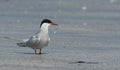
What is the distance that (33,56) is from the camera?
43.2 feet

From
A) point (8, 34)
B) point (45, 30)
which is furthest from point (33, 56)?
point (8, 34)

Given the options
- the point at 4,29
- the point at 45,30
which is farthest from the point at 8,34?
the point at 45,30

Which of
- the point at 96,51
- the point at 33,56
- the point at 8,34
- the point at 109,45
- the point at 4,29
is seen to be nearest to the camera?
the point at 33,56

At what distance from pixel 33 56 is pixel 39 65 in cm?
174

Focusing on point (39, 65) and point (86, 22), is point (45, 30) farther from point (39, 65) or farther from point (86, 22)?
point (86, 22)

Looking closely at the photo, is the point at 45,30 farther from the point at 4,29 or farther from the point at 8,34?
the point at 4,29

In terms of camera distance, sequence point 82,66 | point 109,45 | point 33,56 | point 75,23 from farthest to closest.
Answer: point 75,23 → point 109,45 → point 33,56 → point 82,66

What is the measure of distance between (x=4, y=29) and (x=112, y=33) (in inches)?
146

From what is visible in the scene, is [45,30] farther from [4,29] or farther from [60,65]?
[4,29]

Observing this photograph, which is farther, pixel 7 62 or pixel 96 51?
pixel 96 51

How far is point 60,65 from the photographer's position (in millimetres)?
11508

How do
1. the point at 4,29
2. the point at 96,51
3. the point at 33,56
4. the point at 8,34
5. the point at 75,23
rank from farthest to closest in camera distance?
the point at 75,23, the point at 4,29, the point at 8,34, the point at 96,51, the point at 33,56

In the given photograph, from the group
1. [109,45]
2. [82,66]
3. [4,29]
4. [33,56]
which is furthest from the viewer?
[4,29]

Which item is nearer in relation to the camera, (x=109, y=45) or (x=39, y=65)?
(x=39, y=65)
